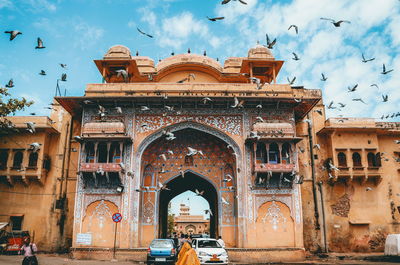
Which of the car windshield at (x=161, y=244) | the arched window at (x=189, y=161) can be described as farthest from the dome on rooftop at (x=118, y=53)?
the car windshield at (x=161, y=244)

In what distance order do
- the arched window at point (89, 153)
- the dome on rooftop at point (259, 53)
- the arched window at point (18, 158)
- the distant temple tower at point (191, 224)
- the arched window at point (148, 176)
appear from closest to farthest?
1. the arched window at point (89, 153)
2. the arched window at point (148, 176)
3. the arched window at point (18, 158)
4. the dome on rooftop at point (259, 53)
5. the distant temple tower at point (191, 224)

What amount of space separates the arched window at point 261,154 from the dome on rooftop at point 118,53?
861 cm

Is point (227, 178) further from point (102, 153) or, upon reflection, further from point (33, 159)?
point (33, 159)

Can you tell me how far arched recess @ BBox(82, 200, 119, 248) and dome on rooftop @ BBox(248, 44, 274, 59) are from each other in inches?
430

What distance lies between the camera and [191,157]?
1850 cm

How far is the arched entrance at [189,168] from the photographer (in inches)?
674

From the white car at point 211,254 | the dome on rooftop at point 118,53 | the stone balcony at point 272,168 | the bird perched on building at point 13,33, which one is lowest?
the white car at point 211,254

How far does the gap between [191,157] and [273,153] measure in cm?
432

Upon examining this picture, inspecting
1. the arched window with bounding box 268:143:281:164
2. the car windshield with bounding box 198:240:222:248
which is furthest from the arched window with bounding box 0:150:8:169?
the arched window with bounding box 268:143:281:164

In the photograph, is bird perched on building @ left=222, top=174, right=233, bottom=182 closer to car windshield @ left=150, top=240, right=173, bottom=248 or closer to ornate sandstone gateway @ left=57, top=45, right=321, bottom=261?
ornate sandstone gateway @ left=57, top=45, right=321, bottom=261

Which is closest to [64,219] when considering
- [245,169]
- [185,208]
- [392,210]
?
[245,169]

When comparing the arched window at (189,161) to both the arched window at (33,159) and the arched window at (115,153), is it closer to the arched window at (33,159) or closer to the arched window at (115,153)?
the arched window at (115,153)

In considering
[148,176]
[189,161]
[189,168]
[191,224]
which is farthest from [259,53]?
[191,224]

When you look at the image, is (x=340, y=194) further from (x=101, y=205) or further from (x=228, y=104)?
(x=101, y=205)
